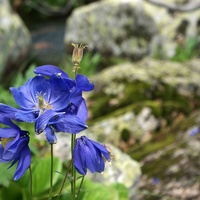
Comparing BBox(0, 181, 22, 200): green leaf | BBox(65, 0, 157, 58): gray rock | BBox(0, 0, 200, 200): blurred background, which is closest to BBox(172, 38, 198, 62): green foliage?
BBox(0, 0, 200, 200): blurred background

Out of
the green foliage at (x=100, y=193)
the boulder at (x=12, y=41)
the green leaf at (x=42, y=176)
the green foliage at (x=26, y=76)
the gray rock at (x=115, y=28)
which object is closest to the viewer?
the green foliage at (x=100, y=193)

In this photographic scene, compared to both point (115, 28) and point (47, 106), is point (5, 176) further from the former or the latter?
point (115, 28)

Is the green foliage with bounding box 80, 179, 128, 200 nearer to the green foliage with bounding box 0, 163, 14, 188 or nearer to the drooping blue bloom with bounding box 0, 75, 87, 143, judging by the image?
the green foliage with bounding box 0, 163, 14, 188

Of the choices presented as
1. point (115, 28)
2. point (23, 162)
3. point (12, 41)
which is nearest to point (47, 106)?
point (23, 162)

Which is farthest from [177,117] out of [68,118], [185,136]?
[68,118]

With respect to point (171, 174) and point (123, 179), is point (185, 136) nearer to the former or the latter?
point (171, 174)

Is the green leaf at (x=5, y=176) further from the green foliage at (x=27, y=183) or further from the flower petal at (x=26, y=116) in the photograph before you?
the flower petal at (x=26, y=116)

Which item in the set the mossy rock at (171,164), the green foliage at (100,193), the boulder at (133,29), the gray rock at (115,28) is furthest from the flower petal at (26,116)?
the gray rock at (115,28)
